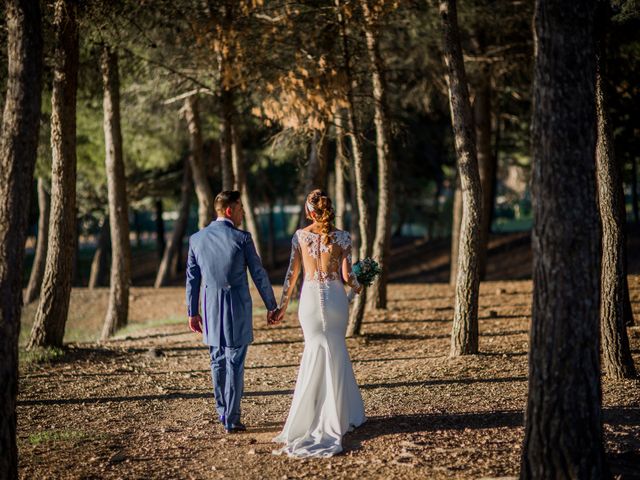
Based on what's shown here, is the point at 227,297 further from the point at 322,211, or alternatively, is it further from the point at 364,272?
the point at 364,272

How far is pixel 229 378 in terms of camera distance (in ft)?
24.5

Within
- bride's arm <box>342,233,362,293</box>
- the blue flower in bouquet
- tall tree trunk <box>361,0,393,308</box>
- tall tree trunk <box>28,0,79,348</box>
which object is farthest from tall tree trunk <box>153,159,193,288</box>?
bride's arm <box>342,233,362,293</box>

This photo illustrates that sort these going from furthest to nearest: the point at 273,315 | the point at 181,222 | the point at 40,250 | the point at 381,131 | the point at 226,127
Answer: the point at 181,222 → the point at 40,250 → the point at 226,127 → the point at 381,131 → the point at 273,315

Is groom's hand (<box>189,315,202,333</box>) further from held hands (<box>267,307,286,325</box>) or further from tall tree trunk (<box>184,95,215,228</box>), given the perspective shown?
tall tree trunk (<box>184,95,215,228</box>)

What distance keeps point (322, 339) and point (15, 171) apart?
10.3 ft

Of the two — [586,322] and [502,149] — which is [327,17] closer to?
[586,322]

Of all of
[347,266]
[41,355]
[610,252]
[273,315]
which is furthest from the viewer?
[41,355]

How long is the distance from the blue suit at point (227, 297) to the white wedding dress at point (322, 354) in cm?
42

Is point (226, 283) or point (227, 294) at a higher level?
point (226, 283)

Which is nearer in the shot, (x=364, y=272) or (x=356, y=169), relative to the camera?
(x=364, y=272)

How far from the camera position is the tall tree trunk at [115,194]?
1558 centimetres

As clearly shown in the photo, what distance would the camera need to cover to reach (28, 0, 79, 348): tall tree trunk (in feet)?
40.5

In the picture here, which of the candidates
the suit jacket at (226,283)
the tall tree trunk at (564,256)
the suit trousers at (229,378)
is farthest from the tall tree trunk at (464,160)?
the tall tree trunk at (564,256)

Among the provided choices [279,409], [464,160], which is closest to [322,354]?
[279,409]
